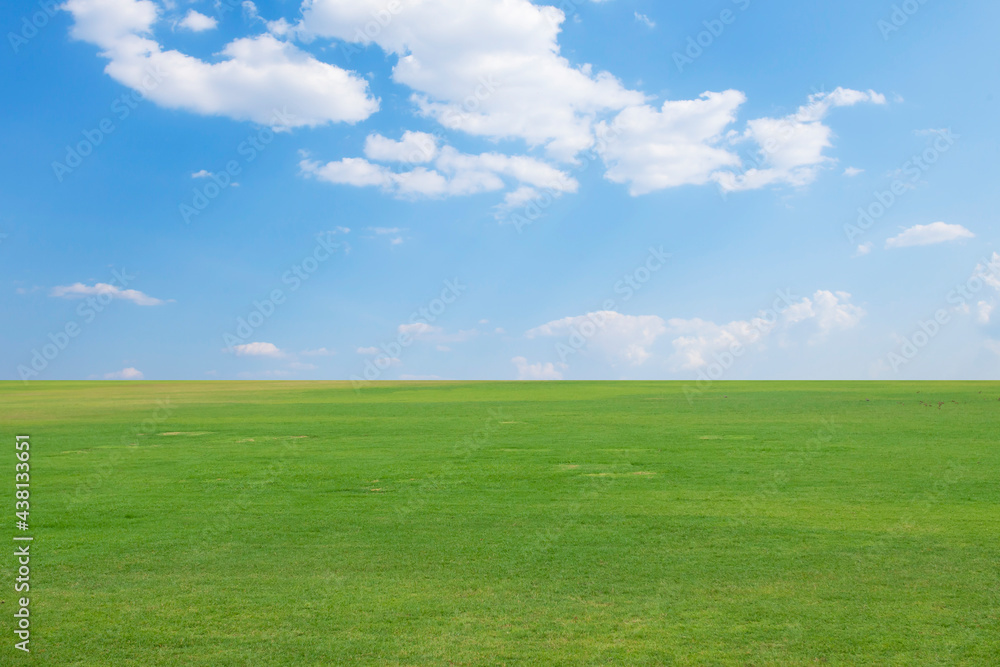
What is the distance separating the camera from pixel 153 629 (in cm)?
704

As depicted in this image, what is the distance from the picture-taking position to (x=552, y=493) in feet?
44.0

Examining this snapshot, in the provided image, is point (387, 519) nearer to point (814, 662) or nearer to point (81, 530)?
point (81, 530)

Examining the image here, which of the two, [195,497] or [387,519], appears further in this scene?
[195,497]

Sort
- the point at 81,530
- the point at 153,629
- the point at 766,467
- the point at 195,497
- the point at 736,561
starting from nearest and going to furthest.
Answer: the point at 153,629 < the point at 736,561 < the point at 81,530 < the point at 195,497 < the point at 766,467

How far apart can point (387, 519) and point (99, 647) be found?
5171 mm

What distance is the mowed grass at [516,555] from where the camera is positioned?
6.67 m

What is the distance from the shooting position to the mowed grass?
667cm

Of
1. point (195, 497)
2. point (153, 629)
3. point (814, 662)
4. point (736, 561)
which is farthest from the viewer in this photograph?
point (195, 497)

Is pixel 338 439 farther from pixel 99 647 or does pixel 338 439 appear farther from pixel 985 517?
pixel 985 517

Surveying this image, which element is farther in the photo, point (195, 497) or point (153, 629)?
point (195, 497)

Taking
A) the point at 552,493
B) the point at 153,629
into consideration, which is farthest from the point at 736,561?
the point at 153,629

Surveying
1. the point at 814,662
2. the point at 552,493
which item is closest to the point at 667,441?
the point at 552,493

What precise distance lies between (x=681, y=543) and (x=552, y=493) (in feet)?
12.8

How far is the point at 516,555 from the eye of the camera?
9289 mm
